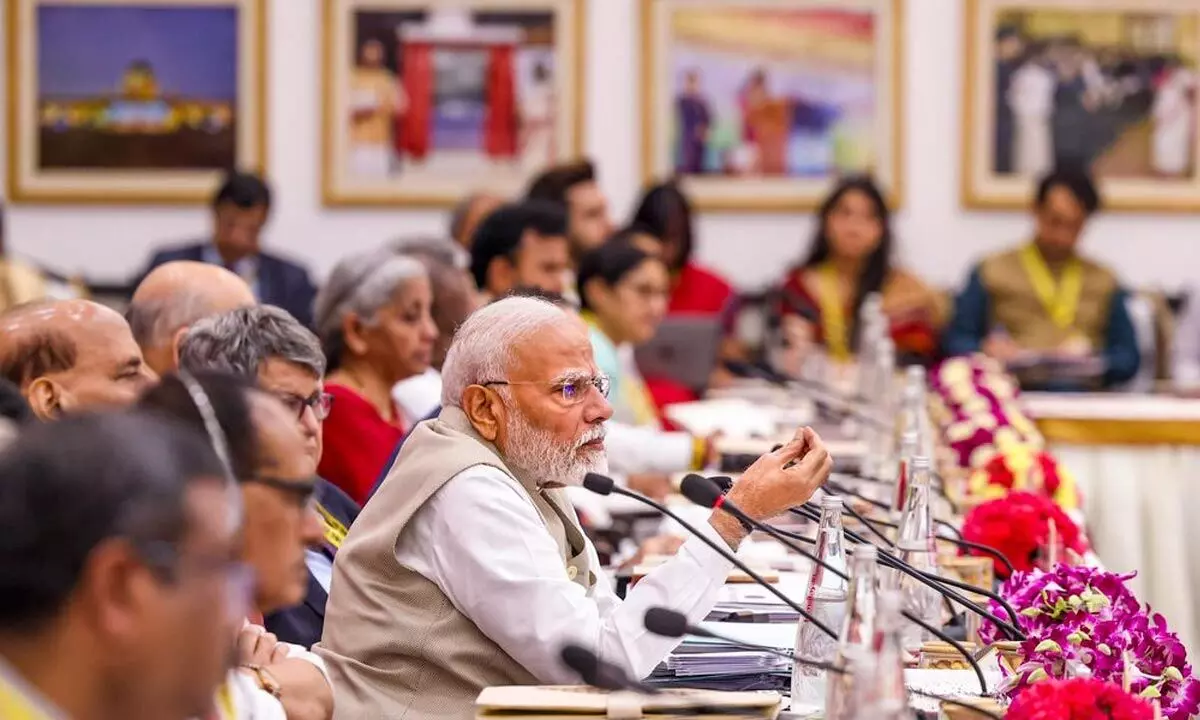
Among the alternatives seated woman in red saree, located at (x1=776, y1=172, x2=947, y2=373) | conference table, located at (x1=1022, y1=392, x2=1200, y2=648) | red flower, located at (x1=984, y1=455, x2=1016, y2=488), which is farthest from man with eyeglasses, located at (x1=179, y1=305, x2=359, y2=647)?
seated woman in red saree, located at (x1=776, y1=172, x2=947, y2=373)

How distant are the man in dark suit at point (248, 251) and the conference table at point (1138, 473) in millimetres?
2871

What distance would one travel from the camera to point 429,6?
7.60 m

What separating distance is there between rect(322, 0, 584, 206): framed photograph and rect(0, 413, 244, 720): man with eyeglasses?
6385 millimetres

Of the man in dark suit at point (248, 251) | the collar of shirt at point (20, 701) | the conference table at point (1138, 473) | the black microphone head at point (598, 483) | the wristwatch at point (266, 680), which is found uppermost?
the man in dark suit at point (248, 251)

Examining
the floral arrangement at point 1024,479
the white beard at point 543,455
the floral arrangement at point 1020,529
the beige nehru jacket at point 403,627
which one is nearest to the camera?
the beige nehru jacket at point 403,627

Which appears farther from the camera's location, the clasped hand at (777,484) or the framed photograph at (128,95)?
the framed photograph at (128,95)

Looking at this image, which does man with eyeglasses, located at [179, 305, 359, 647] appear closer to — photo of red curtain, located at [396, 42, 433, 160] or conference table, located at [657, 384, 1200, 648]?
conference table, located at [657, 384, 1200, 648]

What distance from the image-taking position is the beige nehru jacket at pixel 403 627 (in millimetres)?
2396

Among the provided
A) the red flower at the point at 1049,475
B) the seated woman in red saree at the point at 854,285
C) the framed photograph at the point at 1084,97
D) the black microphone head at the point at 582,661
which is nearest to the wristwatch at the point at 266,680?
the black microphone head at the point at 582,661

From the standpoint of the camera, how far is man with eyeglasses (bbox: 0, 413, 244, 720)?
1.26m

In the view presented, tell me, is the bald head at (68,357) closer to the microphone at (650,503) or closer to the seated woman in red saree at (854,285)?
the microphone at (650,503)

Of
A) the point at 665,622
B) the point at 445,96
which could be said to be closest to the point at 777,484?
Result: the point at 665,622

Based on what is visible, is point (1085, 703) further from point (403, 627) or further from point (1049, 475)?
point (1049, 475)

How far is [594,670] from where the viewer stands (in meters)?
1.85
